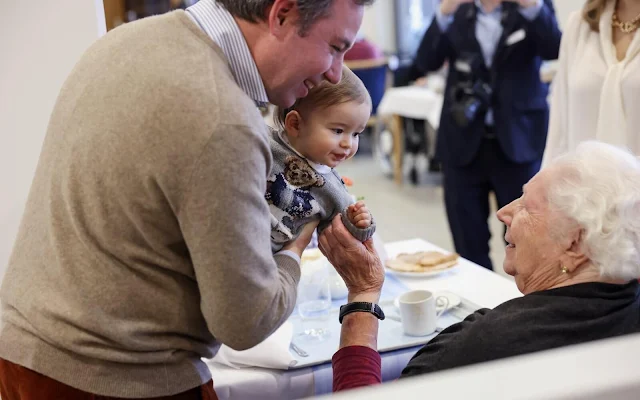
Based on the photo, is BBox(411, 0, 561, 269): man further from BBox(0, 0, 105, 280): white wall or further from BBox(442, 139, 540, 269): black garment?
BBox(0, 0, 105, 280): white wall

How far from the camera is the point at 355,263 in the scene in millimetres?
1604

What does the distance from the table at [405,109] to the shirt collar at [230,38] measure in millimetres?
4992

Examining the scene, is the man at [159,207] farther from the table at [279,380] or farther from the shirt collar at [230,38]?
the table at [279,380]

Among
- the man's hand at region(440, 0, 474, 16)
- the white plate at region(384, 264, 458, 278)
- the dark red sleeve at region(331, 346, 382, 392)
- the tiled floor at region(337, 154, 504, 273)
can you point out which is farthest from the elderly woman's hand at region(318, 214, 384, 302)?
the tiled floor at region(337, 154, 504, 273)

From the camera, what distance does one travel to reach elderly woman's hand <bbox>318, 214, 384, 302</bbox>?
1.60m

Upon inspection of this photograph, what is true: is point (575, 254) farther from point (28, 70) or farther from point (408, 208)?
point (408, 208)

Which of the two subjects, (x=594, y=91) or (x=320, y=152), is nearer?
(x=320, y=152)

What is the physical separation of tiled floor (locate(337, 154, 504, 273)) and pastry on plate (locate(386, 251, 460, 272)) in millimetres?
2208

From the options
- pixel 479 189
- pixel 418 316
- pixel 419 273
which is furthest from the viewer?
pixel 479 189

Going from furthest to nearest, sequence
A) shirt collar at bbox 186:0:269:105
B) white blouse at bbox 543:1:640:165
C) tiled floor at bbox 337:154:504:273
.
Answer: tiled floor at bbox 337:154:504:273
white blouse at bbox 543:1:640:165
shirt collar at bbox 186:0:269:105

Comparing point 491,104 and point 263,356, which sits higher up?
point 263,356

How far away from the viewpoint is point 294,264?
1.37 meters

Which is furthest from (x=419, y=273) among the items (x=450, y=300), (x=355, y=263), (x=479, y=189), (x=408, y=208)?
(x=408, y=208)

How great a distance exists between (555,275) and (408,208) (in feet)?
15.0
